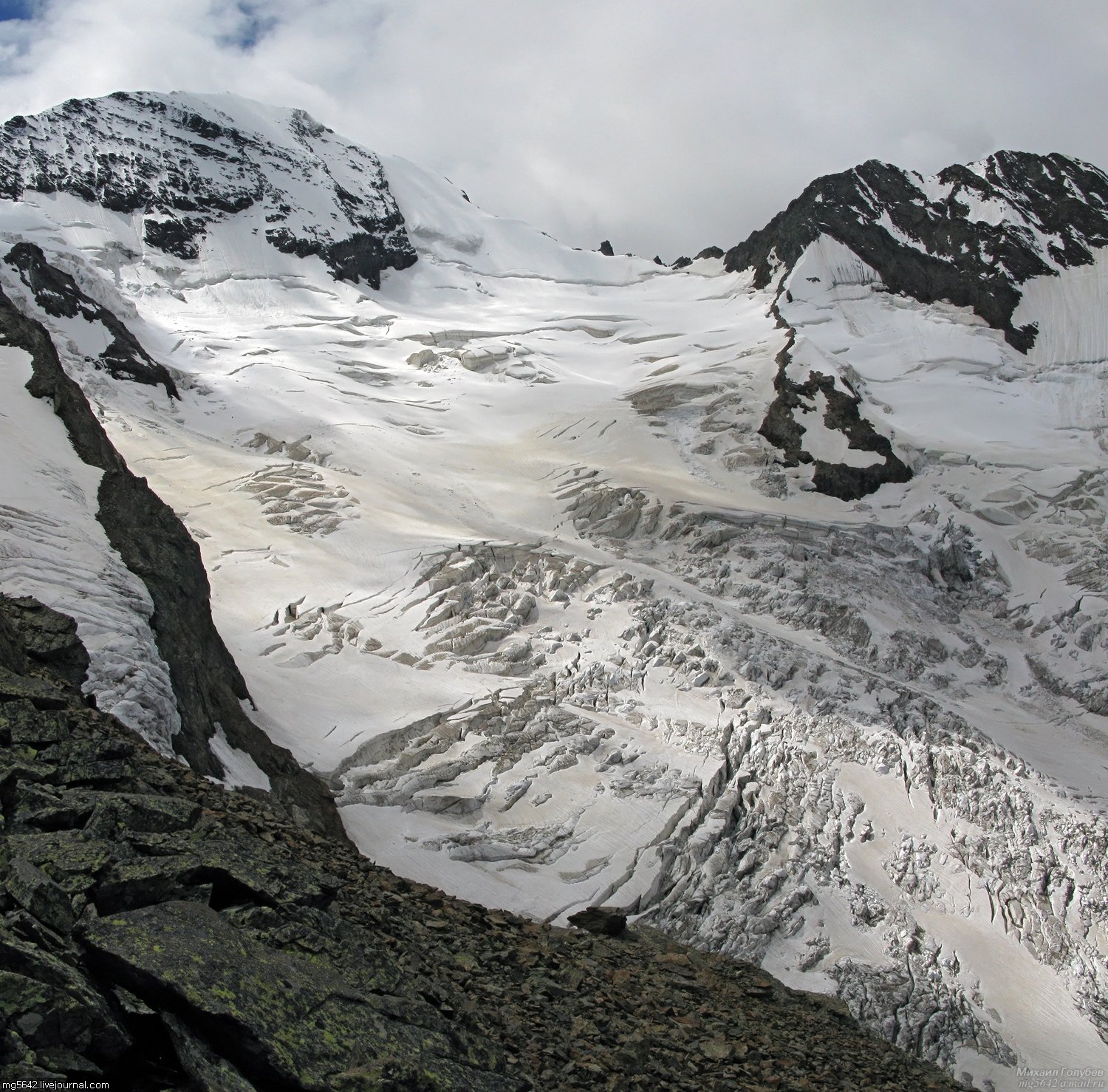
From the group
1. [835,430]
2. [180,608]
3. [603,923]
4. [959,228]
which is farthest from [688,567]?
[959,228]

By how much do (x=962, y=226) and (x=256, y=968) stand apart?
103 m

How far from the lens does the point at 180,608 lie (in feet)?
74.1

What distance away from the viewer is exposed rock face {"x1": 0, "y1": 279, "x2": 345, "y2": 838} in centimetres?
2000

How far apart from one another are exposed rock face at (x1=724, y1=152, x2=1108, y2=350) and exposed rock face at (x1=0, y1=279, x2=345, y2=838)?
242ft

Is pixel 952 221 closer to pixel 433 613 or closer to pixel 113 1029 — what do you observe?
pixel 433 613

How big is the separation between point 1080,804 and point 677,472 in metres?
30.2

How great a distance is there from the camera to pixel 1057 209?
96.1m

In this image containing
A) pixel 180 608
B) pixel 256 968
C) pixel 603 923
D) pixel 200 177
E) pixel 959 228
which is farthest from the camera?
pixel 200 177

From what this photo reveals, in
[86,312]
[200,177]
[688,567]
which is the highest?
[200,177]

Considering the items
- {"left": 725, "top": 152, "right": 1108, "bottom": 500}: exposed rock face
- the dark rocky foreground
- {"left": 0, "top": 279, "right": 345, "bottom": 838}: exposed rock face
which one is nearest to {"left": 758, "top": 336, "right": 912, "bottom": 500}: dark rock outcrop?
{"left": 725, "top": 152, "right": 1108, "bottom": 500}: exposed rock face

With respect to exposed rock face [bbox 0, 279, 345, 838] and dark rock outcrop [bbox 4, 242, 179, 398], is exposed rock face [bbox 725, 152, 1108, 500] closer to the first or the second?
dark rock outcrop [bbox 4, 242, 179, 398]

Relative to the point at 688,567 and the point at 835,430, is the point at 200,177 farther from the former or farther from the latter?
the point at 688,567

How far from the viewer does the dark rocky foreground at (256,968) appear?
238 inches

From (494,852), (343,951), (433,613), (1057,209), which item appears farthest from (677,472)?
(1057,209)
